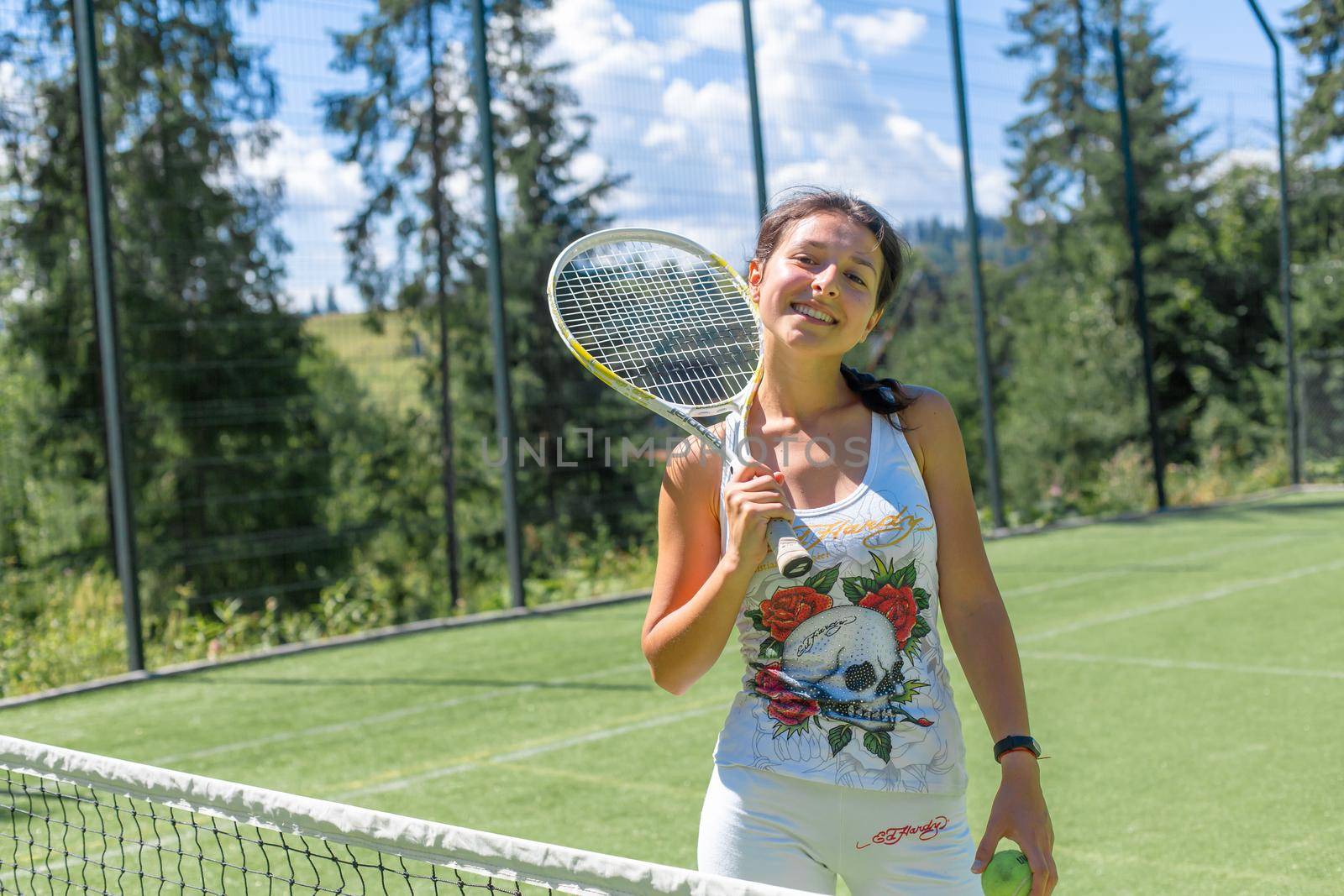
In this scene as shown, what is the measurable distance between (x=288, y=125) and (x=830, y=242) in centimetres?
1077

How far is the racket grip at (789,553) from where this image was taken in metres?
1.86

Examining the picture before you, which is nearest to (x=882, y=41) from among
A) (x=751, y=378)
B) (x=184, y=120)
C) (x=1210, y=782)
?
(x=184, y=120)

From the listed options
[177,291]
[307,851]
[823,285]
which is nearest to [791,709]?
[823,285]

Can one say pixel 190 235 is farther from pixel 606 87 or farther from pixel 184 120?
pixel 606 87

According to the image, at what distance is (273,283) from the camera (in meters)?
12.0

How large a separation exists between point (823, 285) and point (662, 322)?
1.08 meters

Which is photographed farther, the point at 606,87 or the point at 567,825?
the point at 606,87

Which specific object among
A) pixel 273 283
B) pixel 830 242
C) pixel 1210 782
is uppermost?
pixel 273 283

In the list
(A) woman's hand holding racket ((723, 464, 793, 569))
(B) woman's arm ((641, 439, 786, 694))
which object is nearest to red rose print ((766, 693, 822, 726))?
(B) woman's arm ((641, 439, 786, 694))

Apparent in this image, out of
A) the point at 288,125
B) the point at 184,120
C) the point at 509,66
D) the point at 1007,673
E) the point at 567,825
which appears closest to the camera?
the point at 1007,673

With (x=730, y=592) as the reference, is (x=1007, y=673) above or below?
below

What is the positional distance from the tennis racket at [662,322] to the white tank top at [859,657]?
24 centimetres

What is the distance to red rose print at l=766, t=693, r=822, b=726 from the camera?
1953 mm

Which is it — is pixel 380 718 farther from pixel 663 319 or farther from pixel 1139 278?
pixel 1139 278
